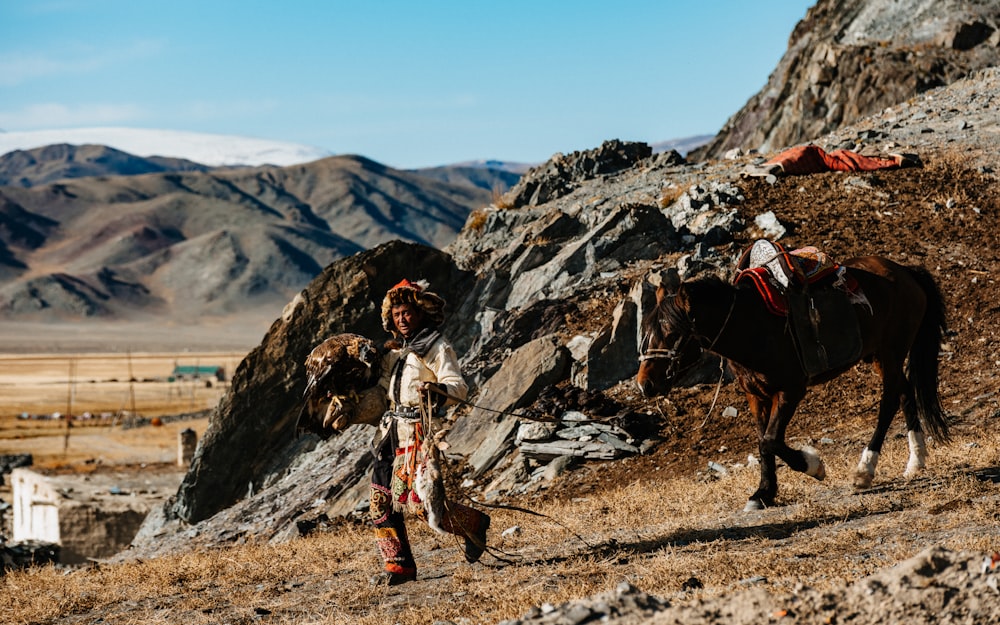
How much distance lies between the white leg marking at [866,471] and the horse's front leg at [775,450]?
47 cm

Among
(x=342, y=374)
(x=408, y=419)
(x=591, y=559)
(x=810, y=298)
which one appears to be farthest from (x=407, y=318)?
(x=810, y=298)

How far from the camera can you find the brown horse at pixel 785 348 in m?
7.90

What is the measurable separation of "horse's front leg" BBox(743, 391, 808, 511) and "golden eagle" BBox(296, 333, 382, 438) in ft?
10.9

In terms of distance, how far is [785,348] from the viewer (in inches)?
335

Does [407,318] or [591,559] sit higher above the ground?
[407,318]

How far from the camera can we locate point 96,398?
69938 mm

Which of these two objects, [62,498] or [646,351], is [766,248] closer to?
[646,351]

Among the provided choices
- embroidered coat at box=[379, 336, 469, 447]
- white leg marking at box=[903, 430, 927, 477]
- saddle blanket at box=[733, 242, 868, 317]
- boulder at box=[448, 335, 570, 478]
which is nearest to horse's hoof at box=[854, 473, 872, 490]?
white leg marking at box=[903, 430, 927, 477]

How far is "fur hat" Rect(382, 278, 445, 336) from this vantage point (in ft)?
24.8

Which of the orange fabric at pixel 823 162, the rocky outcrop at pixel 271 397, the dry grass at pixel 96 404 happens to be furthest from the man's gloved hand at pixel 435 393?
the dry grass at pixel 96 404

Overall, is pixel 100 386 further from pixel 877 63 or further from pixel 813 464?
pixel 813 464

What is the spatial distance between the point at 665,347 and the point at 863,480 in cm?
251

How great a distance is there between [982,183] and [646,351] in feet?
40.2

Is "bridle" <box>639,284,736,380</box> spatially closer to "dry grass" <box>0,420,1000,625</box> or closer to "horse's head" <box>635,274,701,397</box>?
"horse's head" <box>635,274,701,397</box>
